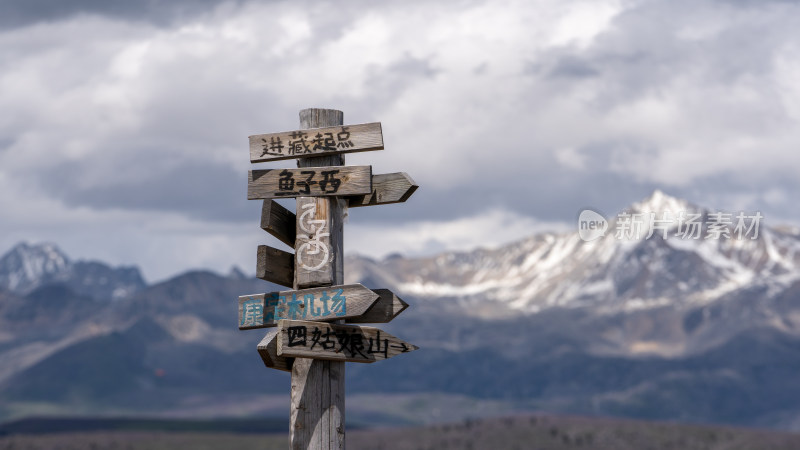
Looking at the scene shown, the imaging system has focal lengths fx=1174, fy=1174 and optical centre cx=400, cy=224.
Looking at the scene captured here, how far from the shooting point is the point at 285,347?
16422 mm

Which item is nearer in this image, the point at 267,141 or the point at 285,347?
the point at 285,347

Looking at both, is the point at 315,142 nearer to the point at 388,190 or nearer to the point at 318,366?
the point at 388,190

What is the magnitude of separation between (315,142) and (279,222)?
1.30m

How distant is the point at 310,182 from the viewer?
56.3ft

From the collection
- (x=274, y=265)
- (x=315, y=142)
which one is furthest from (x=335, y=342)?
(x=315, y=142)

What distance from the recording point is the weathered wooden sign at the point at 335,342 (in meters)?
16.5

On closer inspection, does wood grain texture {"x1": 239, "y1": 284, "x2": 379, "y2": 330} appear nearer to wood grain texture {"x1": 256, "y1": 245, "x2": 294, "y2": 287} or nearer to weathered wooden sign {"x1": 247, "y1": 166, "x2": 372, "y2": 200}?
wood grain texture {"x1": 256, "y1": 245, "x2": 294, "y2": 287}

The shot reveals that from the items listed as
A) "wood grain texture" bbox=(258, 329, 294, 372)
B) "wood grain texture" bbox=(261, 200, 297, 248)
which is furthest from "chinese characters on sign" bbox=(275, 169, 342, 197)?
"wood grain texture" bbox=(258, 329, 294, 372)

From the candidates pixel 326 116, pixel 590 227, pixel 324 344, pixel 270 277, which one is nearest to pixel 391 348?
pixel 324 344

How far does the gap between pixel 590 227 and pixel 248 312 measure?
46.3 meters

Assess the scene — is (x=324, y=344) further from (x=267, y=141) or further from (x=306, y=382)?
(x=267, y=141)

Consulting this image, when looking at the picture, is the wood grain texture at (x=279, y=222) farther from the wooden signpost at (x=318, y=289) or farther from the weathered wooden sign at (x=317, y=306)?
the weathered wooden sign at (x=317, y=306)

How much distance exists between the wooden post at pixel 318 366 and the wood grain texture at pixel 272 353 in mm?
142

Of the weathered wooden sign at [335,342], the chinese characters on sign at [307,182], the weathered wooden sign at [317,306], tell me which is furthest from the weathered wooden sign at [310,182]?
the weathered wooden sign at [335,342]
